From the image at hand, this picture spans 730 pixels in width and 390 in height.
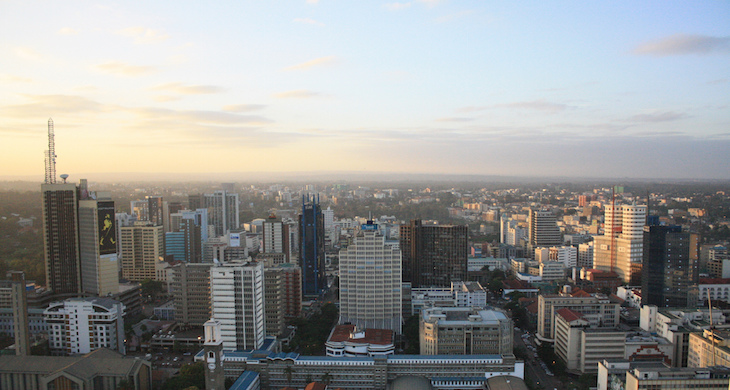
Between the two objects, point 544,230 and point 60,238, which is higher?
point 60,238

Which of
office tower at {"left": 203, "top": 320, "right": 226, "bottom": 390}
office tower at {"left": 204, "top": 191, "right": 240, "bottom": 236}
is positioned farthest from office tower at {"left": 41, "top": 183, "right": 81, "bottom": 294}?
office tower at {"left": 204, "top": 191, "right": 240, "bottom": 236}

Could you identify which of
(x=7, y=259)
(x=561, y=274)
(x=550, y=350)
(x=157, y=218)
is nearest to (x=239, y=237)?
(x=157, y=218)

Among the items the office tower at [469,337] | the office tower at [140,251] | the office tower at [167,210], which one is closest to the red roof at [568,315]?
the office tower at [469,337]

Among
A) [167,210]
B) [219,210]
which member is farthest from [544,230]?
[167,210]

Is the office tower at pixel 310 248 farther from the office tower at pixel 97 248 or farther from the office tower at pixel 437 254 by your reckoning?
the office tower at pixel 97 248

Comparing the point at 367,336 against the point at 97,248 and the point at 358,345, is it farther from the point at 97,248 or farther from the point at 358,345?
the point at 97,248

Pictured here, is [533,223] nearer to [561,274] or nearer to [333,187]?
[561,274]
